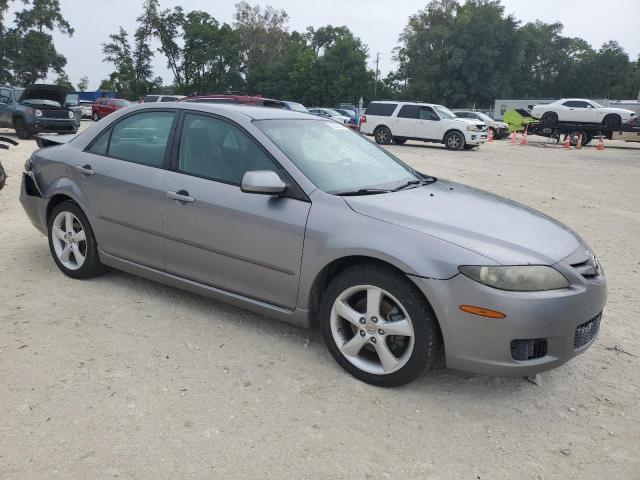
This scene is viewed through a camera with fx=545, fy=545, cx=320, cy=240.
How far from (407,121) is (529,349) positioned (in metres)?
19.7

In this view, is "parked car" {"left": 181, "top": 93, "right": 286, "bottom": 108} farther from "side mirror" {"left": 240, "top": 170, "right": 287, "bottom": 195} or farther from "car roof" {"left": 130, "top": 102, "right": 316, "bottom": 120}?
"side mirror" {"left": 240, "top": 170, "right": 287, "bottom": 195}

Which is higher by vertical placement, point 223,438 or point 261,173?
point 261,173

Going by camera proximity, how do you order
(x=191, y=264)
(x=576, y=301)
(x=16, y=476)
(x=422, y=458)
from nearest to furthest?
(x=16, y=476) < (x=422, y=458) < (x=576, y=301) < (x=191, y=264)

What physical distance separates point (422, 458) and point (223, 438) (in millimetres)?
931

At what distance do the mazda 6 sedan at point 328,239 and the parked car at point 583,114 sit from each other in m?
24.4

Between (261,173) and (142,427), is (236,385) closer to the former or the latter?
(142,427)

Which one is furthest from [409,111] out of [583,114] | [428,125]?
[583,114]

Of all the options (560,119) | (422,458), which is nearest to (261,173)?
(422,458)

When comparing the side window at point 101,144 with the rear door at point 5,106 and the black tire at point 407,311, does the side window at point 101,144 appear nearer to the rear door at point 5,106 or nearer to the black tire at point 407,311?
the black tire at point 407,311

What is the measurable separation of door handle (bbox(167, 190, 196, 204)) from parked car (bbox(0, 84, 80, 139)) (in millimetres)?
15563

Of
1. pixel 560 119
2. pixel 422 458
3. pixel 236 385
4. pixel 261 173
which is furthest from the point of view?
pixel 560 119

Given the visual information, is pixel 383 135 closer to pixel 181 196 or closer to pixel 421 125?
pixel 421 125

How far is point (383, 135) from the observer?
22.4m

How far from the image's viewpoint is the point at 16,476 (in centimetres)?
227
